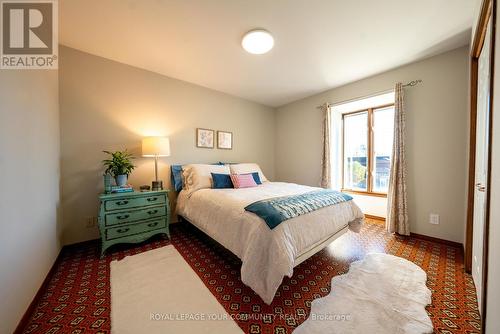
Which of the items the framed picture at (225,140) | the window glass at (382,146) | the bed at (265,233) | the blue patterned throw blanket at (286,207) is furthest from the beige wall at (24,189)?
the window glass at (382,146)

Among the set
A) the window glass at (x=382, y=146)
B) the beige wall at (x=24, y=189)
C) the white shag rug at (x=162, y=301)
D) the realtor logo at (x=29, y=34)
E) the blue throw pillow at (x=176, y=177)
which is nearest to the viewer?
the beige wall at (x=24, y=189)

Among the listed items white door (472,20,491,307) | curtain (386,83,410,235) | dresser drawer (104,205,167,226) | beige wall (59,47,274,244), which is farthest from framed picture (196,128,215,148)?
white door (472,20,491,307)

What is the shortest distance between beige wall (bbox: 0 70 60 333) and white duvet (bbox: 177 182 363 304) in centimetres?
133

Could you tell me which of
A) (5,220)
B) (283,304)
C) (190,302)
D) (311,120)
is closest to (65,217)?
(5,220)

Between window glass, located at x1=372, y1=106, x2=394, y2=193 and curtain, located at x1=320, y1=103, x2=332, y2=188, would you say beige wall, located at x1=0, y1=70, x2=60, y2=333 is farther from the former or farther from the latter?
window glass, located at x1=372, y1=106, x2=394, y2=193

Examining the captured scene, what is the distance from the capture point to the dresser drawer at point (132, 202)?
2.07m

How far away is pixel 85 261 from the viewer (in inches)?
77.0

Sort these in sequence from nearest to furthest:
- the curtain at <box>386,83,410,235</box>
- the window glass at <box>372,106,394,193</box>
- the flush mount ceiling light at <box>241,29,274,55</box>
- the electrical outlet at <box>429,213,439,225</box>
Result: the flush mount ceiling light at <box>241,29,274,55</box>
the electrical outlet at <box>429,213,439,225</box>
the curtain at <box>386,83,410,235</box>
the window glass at <box>372,106,394,193</box>

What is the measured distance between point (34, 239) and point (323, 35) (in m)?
3.31

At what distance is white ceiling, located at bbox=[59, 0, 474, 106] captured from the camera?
1.63 m

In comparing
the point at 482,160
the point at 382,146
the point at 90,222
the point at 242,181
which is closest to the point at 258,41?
the point at 242,181

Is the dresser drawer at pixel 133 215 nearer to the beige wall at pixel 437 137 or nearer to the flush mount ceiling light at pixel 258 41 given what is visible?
the flush mount ceiling light at pixel 258 41

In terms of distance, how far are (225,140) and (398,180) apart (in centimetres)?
301

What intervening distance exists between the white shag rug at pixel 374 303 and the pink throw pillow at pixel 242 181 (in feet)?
5.31
